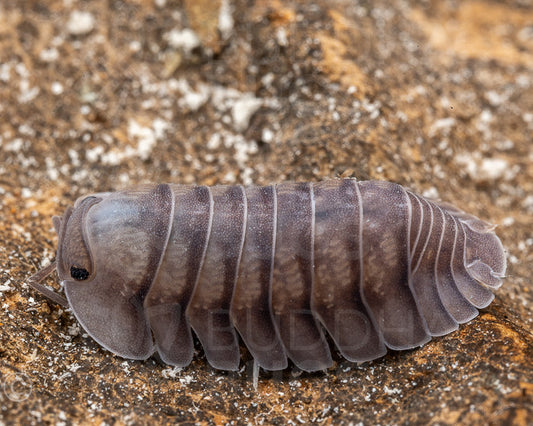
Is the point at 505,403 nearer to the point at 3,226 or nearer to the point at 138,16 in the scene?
the point at 3,226

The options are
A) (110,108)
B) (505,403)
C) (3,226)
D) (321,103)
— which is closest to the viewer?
(505,403)

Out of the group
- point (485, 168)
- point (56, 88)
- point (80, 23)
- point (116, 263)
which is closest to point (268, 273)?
point (116, 263)

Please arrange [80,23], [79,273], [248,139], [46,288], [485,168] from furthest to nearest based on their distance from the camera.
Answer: [80,23], [485,168], [248,139], [46,288], [79,273]

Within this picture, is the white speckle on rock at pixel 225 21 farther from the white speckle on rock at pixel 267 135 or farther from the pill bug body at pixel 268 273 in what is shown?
the pill bug body at pixel 268 273

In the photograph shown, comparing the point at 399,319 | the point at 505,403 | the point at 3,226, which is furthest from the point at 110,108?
the point at 505,403

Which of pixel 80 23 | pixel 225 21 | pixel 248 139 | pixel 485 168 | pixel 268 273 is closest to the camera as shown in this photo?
pixel 268 273

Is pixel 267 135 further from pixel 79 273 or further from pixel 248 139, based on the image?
pixel 79 273

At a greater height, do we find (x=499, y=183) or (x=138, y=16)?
(x=138, y=16)
